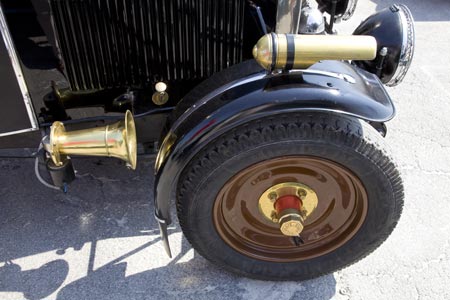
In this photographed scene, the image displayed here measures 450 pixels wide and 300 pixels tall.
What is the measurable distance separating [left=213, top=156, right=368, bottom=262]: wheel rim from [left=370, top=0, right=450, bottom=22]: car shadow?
335 centimetres

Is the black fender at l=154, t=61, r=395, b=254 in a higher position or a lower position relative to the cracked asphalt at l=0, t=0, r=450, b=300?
higher

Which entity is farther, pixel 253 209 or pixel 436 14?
pixel 436 14

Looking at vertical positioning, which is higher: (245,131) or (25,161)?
(245,131)

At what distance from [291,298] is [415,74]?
227cm

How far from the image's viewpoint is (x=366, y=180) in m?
1.54

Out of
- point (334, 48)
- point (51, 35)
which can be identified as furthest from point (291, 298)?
point (51, 35)

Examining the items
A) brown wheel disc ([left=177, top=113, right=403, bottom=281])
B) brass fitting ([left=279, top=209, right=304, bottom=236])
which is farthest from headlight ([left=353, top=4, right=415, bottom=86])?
brass fitting ([left=279, top=209, right=304, bottom=236])

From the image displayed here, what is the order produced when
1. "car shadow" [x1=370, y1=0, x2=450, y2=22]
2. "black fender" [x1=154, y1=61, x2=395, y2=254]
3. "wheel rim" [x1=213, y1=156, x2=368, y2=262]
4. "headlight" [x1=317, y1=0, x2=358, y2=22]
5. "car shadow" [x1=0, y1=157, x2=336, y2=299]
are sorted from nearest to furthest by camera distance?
"black fender" [x1=154, y1=61, x2=395, y2=254] → "wheel rim" [x1=213, y1=156, x2=368, y2=262] → "car shadow" [x1=0, y1=157, x2=336, y2=299] → "headlight" [x1=317, y1=0, x2=358, y2=22] → "car shadow" [x1=370, y1=0, x2=450, y2=22]

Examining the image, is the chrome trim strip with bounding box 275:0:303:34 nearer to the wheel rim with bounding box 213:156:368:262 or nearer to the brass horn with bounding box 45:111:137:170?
the wheel rim with bounding box 213:156:368:262

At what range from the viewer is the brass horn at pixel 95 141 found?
5.46ft

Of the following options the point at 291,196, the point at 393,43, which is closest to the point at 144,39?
the point at 291,196

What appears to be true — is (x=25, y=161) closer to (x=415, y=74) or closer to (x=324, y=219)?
(x=324, y=219)

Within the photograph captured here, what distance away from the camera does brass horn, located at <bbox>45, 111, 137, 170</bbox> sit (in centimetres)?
166

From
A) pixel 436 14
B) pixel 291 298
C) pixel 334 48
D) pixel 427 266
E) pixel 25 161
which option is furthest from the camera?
pixel 436 14
